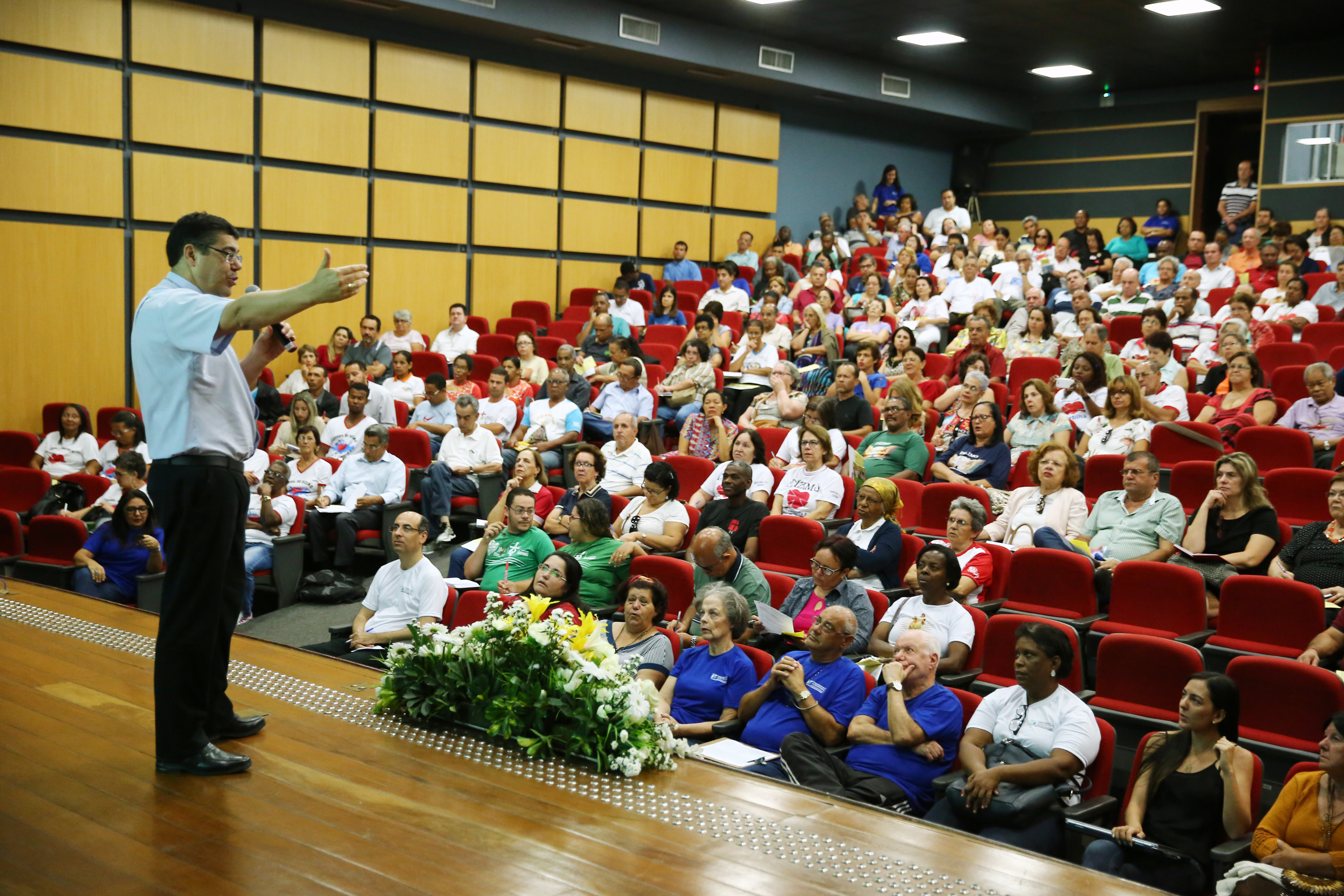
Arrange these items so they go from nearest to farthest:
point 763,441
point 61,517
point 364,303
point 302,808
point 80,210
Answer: point 302,808 → point 61,517 → point 763,441 → point 80,210 → point 364,303

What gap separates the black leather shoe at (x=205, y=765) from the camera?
2.24 m

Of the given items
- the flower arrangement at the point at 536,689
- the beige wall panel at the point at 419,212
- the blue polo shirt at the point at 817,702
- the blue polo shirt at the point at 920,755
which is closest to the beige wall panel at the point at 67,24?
the beige wall panel at the point at 419,212

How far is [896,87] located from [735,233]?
2115 millimetres

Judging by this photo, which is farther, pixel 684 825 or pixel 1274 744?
pixel 1274 744

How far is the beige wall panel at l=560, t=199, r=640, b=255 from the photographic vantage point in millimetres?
9445

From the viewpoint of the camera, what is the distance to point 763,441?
539 cm

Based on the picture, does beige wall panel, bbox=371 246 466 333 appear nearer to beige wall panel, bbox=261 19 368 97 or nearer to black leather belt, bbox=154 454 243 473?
beige wall panel, bbox=261 19 368 97

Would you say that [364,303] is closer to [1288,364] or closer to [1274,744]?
[1288,364]

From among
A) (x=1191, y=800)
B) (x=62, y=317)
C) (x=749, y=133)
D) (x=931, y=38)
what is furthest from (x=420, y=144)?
(x=1191, y=800)

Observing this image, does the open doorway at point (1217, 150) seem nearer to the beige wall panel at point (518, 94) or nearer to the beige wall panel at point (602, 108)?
the beige wall panel at point (602, 108)

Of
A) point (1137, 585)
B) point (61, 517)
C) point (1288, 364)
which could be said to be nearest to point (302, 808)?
point (1137, 585)

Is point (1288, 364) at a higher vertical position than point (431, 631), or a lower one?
higher

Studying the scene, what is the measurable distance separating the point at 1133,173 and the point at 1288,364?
19.9ft

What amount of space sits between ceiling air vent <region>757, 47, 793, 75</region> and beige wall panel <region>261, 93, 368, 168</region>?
11.5 feet
